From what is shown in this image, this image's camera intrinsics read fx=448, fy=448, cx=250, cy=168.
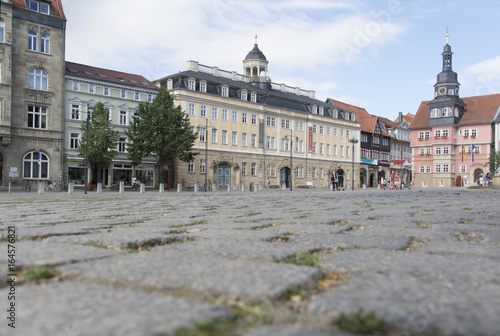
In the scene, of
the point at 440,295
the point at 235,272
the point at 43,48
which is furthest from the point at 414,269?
the point at 43,48

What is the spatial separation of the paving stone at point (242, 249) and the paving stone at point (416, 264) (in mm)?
393

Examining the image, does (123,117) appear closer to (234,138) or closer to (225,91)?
(225,91)

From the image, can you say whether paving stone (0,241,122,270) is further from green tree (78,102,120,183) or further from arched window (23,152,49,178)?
arched window (23,152,49,178)

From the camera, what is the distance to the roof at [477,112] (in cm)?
7919

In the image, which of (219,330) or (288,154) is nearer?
(219,330)

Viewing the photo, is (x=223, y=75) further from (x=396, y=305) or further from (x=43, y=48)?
(x=396, y=305)

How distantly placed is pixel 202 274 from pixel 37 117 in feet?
139

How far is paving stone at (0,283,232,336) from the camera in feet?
5.50

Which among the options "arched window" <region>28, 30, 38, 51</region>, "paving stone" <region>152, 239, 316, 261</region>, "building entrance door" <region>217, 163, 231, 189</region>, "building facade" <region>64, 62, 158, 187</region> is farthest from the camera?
"building entrance door" <region>217, 163, 231, 189</region>

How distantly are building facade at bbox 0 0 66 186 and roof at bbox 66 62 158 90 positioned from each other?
3.69m

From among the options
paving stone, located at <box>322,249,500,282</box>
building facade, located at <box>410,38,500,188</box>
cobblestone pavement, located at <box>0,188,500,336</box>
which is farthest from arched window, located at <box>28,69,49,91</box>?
building facade, located at <box>410,38,500,188</box>

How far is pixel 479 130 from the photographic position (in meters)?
79.3

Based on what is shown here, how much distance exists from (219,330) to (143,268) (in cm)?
122

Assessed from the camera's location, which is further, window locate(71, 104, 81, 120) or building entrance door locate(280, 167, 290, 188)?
building entrance door locate(280, 167, 290, 188)
